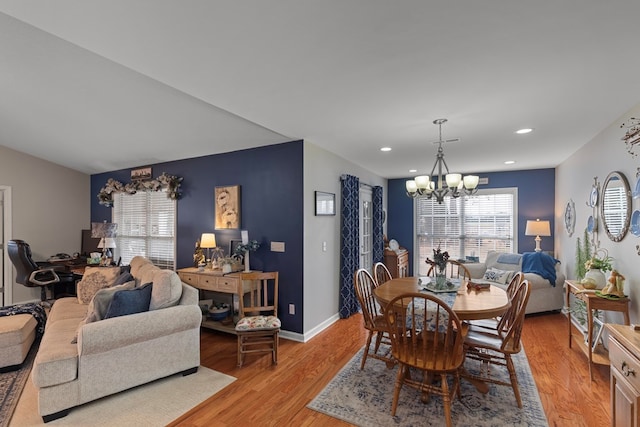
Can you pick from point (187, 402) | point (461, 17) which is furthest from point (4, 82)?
point (461, 17)

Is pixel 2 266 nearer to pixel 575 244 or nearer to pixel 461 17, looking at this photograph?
pixel 461 17

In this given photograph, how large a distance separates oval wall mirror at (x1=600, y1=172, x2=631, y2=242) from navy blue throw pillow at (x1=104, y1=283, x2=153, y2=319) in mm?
4466

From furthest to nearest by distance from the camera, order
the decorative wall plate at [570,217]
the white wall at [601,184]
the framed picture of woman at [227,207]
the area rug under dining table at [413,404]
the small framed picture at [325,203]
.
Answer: the decorative wall plate at [570,217] → the framed picture of woman at [227,207] → the small framed picture at [325,203] → the white wall at [601,184] → the area rug under dining table at [413,404]

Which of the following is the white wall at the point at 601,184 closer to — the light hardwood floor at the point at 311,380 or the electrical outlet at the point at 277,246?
the light hardwood floor at the point at 311,380

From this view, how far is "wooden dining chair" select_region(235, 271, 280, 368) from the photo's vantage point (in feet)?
9.76

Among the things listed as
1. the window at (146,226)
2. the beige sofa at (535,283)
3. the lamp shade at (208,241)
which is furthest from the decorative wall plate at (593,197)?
the window at (146,226)

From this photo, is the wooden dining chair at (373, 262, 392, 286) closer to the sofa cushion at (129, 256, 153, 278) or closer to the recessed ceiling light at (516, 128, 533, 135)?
the recessed ceiling light at (516, 128, 533, 135)

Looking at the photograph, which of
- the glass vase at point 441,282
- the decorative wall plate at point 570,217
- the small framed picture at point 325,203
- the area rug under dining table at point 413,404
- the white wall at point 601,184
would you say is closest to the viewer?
the area rug under dining table at point 413,404

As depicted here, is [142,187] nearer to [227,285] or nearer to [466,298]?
[227,285]

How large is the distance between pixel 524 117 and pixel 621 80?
0.75 m

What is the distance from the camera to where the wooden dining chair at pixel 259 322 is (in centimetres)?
297

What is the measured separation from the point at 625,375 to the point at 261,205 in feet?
11.4

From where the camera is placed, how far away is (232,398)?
2.43m

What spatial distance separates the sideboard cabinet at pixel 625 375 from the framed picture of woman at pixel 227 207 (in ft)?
12.3
